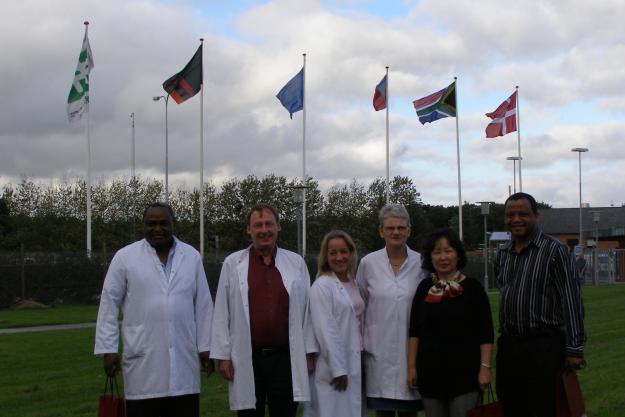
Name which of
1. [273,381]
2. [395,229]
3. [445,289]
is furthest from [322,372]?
[395,229]

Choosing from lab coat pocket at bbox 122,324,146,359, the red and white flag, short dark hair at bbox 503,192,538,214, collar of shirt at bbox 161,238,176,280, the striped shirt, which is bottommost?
lab coat pocket at bbox 122,324,146,359

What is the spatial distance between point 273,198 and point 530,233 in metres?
42.9

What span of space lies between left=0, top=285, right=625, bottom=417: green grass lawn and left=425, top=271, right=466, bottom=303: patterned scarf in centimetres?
380

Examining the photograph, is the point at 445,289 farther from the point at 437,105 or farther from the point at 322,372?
the point at 437,105

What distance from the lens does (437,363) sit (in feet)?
18.5

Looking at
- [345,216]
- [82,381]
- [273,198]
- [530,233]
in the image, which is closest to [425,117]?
[273,198]

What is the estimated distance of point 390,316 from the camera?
5.95m

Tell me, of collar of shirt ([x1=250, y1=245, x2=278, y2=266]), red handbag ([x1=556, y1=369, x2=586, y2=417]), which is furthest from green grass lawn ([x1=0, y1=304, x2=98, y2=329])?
red handbag ([x1=556, y1=369, x2=586, y2=417])

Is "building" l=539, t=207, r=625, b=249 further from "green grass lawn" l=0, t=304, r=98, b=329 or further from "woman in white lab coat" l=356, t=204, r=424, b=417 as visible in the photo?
"woman in white lab coat" l=356, t=204, r=424, b=417

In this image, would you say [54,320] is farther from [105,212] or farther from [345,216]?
[345,216]

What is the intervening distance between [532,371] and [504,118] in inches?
1292

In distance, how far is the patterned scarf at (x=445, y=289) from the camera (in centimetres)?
568

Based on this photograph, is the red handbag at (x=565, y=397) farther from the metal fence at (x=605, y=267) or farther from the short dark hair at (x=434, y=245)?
the metal fence at (x=605, y=267)

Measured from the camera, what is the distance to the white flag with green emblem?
29.8 m
